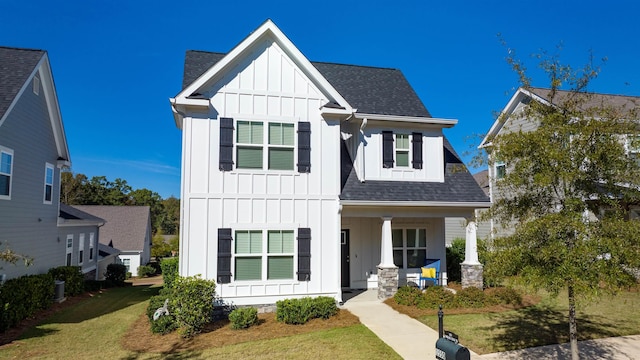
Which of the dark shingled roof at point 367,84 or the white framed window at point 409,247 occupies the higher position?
the dark shingled roof at point 367,84

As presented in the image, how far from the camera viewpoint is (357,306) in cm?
1151

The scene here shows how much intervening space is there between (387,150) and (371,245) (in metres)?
3.80

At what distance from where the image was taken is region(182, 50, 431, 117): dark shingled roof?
13.1m

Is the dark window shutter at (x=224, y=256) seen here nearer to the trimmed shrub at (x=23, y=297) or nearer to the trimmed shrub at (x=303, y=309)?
the trimmed shrub at (x=303, y=309)

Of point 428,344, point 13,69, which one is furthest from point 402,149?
point 13,69

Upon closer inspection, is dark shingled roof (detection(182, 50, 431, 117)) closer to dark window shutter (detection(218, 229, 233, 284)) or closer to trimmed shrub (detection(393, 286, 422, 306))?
dark window shutter (detection(218, 229, 233, 284))

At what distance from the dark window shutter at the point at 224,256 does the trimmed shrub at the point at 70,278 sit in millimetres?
8660

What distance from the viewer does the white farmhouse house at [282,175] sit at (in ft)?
35.4

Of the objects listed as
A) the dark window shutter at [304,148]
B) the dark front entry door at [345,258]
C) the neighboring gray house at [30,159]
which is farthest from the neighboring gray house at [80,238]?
the dark front entry door at [345,258]

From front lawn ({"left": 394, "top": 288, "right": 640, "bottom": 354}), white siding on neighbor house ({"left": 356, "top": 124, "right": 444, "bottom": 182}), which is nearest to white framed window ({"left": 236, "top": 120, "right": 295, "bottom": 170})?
white siding on neighbor house ({"left": 356, "top": 124, "right": 444, "bottom": 182})

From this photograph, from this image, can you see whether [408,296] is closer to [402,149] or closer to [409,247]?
[409,247]

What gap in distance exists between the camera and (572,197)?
605cm

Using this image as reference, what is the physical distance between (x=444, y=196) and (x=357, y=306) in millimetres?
4876

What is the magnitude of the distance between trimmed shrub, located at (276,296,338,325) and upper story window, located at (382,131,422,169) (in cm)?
537
